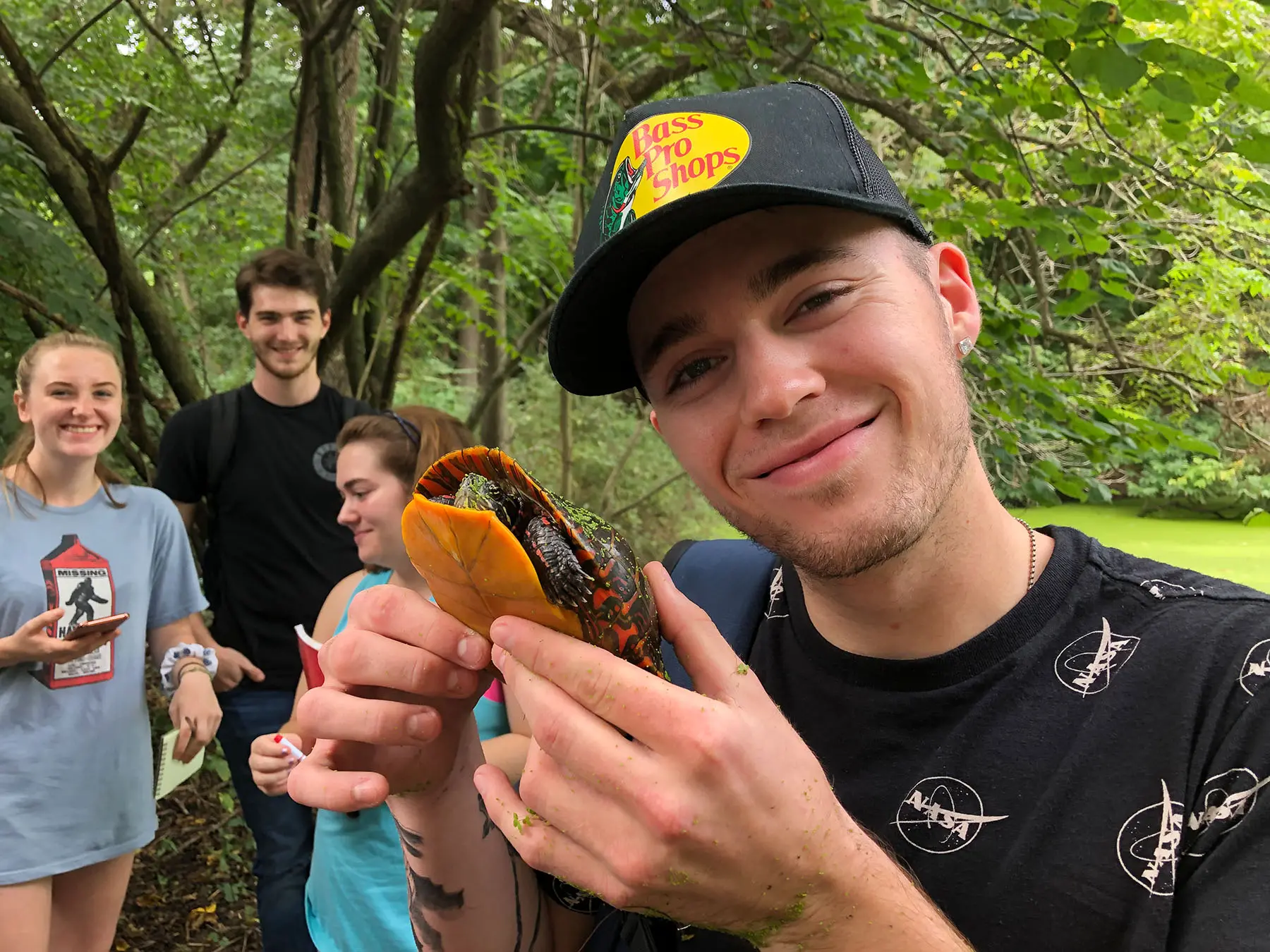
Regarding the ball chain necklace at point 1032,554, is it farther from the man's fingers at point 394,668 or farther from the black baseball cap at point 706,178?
the man's fingers at point 394,668

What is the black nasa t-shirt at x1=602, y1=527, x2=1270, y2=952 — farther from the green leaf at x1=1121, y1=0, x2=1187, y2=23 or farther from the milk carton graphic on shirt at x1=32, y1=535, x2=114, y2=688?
the milk carton graphic on shirt at x1=32, y1=535, x2=114, y2=688

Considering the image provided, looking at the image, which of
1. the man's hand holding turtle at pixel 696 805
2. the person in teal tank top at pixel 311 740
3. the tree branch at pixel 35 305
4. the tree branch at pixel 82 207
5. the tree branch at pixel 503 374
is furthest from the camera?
the tree branch at pixel 503 374

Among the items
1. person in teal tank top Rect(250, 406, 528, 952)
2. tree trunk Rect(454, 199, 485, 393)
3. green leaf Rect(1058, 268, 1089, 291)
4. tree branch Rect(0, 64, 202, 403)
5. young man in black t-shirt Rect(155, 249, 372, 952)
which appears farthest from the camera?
tree trunk Rect(454, 199, 485, 393)

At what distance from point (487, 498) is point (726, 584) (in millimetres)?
573

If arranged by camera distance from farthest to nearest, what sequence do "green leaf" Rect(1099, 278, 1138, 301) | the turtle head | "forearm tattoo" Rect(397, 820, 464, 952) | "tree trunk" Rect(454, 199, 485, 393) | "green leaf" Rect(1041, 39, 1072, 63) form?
"tree trunk" Rect(454, 199, 485, 393) < "green leaf" Rect(1099, 278, 1138, 301) < "green leaf" Rect(1041, 39, 1072, 63) < the turtle head < "forearm tattoo" Rect(397, 820, 464, 952)

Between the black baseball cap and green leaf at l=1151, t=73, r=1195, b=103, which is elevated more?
green leaf at l=1151, t=73, r=1195, b=103

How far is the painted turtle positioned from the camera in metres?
1.23

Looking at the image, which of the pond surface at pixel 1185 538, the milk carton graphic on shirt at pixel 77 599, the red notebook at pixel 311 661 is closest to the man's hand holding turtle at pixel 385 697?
the red notebook at pixel 311 661

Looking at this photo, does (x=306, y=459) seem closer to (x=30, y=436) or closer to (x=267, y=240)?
(x=30, y=436)

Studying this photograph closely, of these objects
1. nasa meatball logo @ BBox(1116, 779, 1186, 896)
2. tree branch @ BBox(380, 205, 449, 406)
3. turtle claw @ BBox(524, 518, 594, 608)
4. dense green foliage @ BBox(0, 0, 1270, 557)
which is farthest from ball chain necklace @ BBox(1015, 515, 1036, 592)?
tree branch @ BBox(380, 205, 449, 406)

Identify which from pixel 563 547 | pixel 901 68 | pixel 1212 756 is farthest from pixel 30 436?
pixel 901 68

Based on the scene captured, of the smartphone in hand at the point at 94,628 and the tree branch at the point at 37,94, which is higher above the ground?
the tree branch at the point at 37,94

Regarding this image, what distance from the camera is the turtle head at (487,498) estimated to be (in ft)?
4.98

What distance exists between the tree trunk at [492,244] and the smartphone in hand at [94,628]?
3681 millimetres
